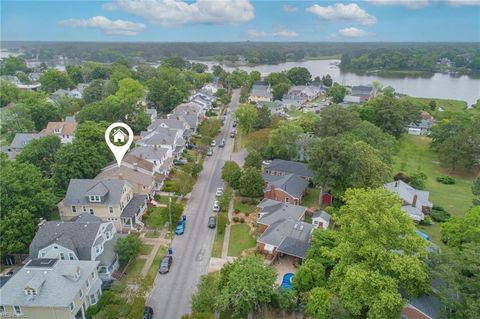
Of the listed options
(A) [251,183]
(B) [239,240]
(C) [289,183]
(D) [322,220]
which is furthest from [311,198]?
(B) [239,240]

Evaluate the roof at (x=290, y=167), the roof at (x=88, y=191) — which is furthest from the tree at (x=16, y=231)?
the roof at (x=290, y=167)

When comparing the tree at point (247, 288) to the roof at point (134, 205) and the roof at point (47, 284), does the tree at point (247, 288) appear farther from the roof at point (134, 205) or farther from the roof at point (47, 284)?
the roof at point (134, 205)

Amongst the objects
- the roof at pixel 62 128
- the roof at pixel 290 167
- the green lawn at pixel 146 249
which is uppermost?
the roof at pixel 62 128

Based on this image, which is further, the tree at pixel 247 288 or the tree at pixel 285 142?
the tree at pixel 285 142

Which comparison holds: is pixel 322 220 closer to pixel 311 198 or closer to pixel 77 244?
pixel 311 198

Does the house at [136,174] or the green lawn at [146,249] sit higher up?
the house at [136,174]

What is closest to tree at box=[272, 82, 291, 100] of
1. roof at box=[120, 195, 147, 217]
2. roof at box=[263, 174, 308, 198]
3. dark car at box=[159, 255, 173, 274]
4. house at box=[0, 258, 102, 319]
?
roof at box=[263, 174, 308, 198]

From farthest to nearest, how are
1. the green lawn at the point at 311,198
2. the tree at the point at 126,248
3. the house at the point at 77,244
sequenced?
the green lawn at the point at 311,198
the tree at the point at 126,248
the house at the point at 77,244
